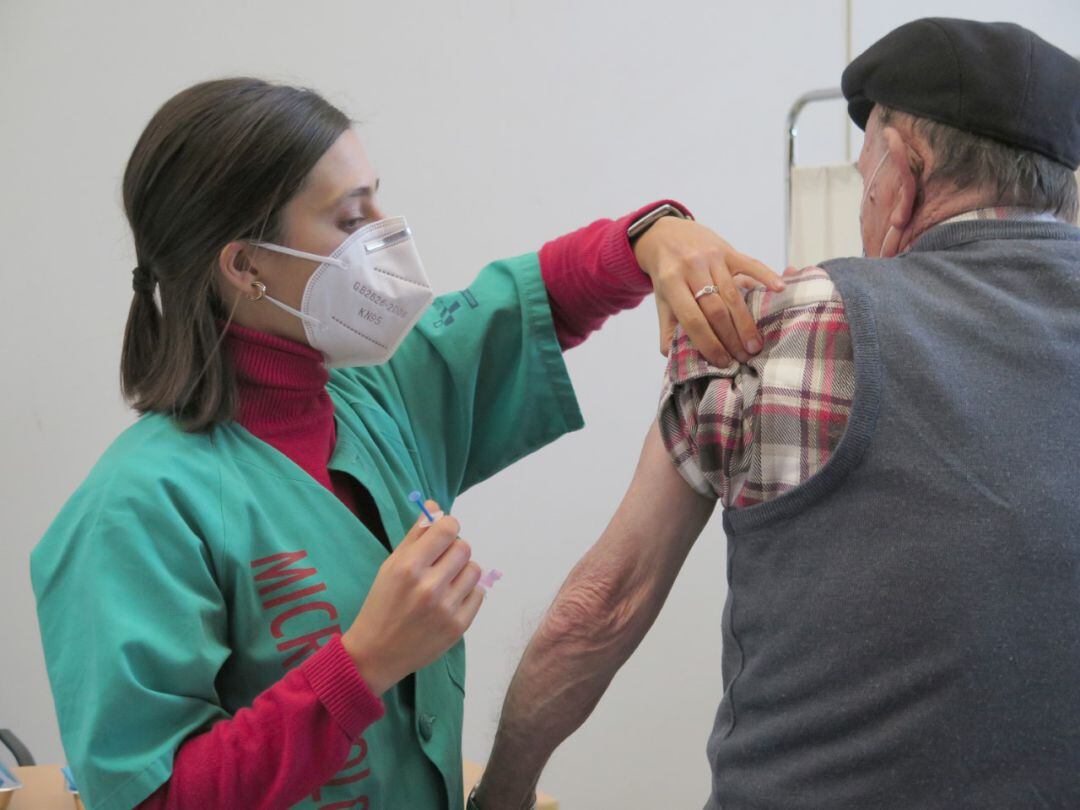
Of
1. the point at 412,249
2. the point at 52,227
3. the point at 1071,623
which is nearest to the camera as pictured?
the point at 1071,623

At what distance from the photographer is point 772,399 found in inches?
40.0

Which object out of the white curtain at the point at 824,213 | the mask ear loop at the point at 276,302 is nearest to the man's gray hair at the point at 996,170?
the mask ear loop at the point at 276,302

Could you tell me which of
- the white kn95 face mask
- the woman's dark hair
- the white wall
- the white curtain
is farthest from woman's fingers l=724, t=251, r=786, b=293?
the white wall

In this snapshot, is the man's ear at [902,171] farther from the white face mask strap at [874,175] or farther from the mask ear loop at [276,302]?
the mask ear loop at [276,302]

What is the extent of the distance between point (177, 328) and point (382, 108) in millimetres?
1926

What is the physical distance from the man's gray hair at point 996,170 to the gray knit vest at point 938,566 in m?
0.09

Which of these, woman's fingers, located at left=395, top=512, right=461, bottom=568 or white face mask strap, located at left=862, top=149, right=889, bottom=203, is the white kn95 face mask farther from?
white face mask strap, located at left=862, top=149, right=889, bottom=203

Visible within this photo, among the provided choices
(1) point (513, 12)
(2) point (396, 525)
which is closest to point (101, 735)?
(2) point (396, 525)

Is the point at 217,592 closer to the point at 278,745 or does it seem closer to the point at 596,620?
the point at 278,745

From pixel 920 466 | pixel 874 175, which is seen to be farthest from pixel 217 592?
pixel 874 175

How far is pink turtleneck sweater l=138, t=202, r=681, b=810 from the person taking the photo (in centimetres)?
102

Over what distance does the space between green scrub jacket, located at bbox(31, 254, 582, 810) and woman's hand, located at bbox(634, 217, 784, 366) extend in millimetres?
315

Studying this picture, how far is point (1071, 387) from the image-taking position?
95 centimetres

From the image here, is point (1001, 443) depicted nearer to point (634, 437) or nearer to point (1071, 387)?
point (1071, 387)
